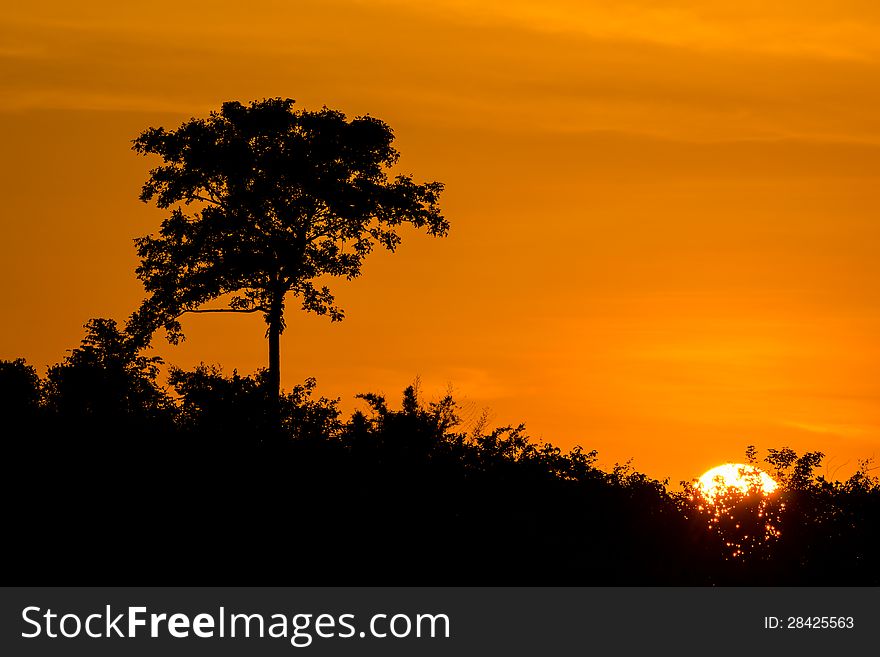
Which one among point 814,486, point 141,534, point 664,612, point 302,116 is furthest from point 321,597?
point 302,116

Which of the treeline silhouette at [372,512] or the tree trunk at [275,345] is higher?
the tree trunk at [275,345]

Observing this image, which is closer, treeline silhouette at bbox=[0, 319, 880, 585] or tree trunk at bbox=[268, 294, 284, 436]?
treeline silhouette at bbox=[0, 319, 880, 585]

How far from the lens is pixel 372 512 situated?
56.5 meters

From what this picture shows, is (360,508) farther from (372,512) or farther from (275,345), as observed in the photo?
(275,345)

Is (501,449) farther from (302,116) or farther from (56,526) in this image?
(302,116)

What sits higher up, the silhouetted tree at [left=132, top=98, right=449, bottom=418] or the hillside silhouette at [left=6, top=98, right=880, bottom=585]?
the silhouetted tree at [left=132, top=98, right=449, bottom=418]

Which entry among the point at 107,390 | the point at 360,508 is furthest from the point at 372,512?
the point at 107,390

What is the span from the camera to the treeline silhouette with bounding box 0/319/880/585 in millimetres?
54125

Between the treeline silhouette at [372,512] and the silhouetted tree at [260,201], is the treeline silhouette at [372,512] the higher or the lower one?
the lower one

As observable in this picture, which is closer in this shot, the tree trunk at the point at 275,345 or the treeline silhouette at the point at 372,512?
the treeline silhouette at the point at 372,512

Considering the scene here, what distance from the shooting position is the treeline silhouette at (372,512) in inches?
2131

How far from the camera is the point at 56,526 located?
54.0 meters

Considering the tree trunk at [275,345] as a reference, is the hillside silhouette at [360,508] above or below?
below

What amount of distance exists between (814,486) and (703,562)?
14.0 ft
